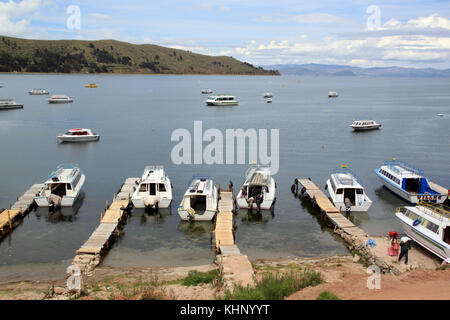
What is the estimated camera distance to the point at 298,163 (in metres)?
56.0

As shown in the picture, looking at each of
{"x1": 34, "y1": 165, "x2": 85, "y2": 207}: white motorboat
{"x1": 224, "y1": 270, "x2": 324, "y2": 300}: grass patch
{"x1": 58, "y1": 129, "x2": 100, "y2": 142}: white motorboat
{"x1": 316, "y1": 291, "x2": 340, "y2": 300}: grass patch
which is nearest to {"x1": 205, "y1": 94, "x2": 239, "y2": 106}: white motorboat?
{"x1": 58, "y1": 129, "x2": 100, "y2": 142}: white motorboat

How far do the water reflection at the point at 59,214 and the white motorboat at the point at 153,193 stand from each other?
5728mm

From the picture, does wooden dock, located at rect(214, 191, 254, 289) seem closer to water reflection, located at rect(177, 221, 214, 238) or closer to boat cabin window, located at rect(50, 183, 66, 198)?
water reflection, located at rect(177, 221, 214, 238)

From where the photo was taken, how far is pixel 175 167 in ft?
175

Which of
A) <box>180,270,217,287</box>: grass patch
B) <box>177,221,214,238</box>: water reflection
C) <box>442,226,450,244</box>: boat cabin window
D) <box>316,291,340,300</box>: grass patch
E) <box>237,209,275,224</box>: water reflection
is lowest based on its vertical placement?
<box>177,221,214,238</box>: water reflection

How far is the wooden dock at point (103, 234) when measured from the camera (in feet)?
83.9

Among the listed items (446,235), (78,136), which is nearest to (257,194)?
(446,235)

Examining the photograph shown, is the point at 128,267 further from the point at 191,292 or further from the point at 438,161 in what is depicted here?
the point at 438,161

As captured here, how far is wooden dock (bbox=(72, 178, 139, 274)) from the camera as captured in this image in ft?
83.9

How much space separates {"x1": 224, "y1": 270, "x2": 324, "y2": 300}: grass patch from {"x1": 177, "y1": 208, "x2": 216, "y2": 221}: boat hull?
14757mm

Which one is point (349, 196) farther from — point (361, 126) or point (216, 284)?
point (361, 126)

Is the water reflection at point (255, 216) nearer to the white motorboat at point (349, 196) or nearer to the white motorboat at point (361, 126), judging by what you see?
the white motorboat at point (349, 196)

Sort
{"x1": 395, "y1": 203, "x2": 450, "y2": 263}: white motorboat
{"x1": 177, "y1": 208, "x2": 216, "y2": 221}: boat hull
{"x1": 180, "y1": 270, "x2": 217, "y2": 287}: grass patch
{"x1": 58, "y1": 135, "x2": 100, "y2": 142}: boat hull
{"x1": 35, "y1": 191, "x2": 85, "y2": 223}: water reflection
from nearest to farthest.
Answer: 1. {"x1": 180, "y1": 270, "x2": 217, "y2": 287}: grass patch
2. {"x1": 395, "y1": 203, "x2": 450, "y2": 263}: white motorboat
3. {"x1": 177, "y1": 208, "x2": 216, "y2": 221}: boat hull
4. {"x1": 35, "y1": 191, "x2": 85, "y2": 223}: water reflection
5. {"x1": 58, "y1": 135, "x2": 100, "y2": 142}: boat hull
